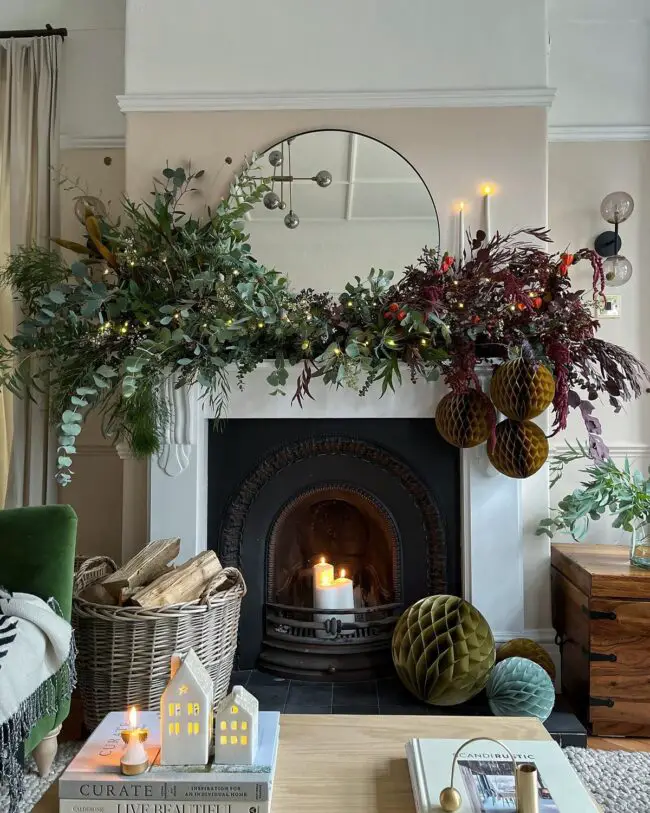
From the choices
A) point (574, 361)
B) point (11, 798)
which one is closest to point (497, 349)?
point (574, 361)

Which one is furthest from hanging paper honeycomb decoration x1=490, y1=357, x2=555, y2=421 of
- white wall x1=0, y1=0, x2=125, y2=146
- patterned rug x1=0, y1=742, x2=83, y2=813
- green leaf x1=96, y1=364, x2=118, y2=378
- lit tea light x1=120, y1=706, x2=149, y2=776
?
white wall x1=0, y1=0, x2=125, y2=146

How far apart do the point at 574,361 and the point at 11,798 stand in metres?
1.92

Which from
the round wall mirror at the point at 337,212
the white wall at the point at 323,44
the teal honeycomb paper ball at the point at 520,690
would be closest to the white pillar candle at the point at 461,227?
the round wall mirror at the point at 337,212

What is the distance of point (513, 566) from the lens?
93.7 inches

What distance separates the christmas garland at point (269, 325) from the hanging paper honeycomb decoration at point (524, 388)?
0.16 ft

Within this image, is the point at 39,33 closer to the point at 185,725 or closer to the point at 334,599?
the point at 334,599

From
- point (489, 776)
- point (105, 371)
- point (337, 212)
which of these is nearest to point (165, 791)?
point (489, 776)

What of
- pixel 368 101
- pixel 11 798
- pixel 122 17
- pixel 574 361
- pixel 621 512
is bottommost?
pixel 11 798

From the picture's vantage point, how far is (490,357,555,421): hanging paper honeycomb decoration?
211cm

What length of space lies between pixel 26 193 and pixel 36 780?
2.13 metres

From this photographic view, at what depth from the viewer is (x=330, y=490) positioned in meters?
2.51

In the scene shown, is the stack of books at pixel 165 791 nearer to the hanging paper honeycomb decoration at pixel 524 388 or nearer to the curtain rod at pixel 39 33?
the hanging paper honeycomb decoration at pixel 524 388

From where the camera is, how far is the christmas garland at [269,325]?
2.10 m

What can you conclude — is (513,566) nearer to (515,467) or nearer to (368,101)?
(515,467)
